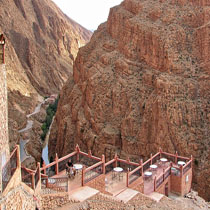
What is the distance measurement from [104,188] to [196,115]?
40.9 ft

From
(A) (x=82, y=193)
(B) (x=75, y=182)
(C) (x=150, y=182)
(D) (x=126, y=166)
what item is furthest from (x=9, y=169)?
(C) (x=150, y=182)

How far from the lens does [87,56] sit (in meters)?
37.7

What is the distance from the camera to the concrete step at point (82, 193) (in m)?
14.0

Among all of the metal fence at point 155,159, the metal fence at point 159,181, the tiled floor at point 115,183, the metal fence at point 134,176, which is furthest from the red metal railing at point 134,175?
the metal fence at point 155,159

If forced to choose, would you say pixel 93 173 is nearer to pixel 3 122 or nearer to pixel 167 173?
pixel 167 173

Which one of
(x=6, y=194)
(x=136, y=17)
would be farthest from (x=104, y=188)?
(x=136, y=17)

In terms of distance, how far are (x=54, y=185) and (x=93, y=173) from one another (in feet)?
9.14

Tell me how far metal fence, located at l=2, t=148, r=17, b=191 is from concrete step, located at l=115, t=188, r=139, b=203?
6.63m

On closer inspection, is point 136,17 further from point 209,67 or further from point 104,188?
point 104,188

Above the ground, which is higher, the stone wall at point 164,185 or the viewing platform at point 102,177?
the viewing platform at point 102,177

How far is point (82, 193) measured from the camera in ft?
48.0

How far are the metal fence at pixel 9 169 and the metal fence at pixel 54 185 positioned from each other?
3.30 metres

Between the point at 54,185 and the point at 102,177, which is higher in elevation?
the point at 54,185

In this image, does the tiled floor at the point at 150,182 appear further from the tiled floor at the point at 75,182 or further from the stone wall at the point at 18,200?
the stone wall at the point at 18,200
